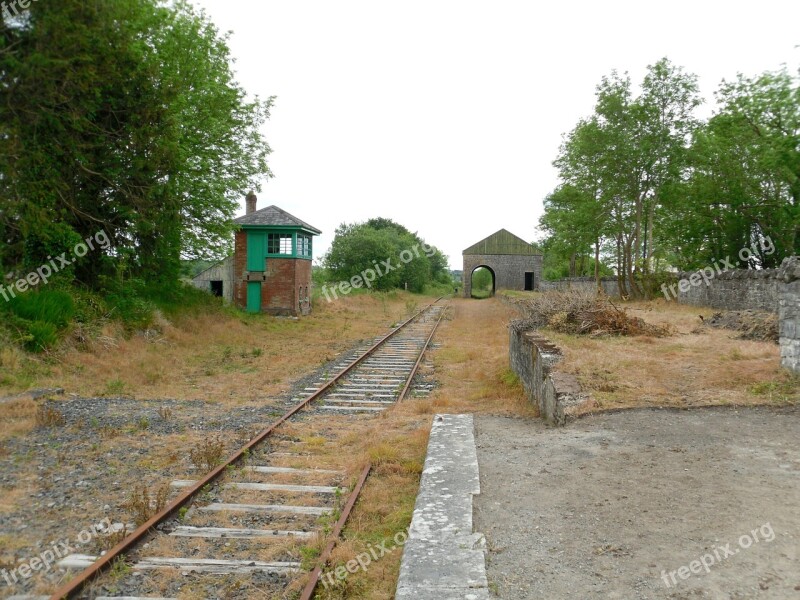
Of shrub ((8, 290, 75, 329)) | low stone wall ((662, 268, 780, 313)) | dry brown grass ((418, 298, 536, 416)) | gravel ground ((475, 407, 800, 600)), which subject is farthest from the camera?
low stone wall ((662, 268, 780, 313))

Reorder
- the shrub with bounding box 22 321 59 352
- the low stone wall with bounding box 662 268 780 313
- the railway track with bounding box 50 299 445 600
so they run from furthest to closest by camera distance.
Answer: the low stone wall with bounding box 662 268 780 313
the shrub with bounding box 22 321 59 352
the railway track with bounding box 50 299 445 600

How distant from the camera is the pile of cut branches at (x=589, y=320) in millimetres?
12359

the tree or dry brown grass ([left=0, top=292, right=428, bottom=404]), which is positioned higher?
the tree

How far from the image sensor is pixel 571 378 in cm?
803

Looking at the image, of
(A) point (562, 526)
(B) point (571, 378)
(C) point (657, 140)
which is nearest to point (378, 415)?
(B) point (571, 378)

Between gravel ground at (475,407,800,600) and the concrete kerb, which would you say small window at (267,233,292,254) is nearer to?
gravel ground at (475,407,800,600)

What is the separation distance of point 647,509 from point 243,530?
3.25 meters

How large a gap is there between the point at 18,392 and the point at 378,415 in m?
6.03

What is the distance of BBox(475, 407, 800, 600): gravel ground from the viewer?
334cm

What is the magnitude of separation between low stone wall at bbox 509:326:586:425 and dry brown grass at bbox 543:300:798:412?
8.9 inches

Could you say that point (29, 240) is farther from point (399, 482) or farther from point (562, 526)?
point (562, 526)

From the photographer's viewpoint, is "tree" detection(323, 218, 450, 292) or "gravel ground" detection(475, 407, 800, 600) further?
"tree" detection(323, 218, 450, 292)

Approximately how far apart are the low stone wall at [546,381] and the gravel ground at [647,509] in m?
0.58

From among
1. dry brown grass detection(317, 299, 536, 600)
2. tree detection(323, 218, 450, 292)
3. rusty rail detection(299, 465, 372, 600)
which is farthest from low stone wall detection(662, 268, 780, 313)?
tree detection(323, 218, 450, 292)
